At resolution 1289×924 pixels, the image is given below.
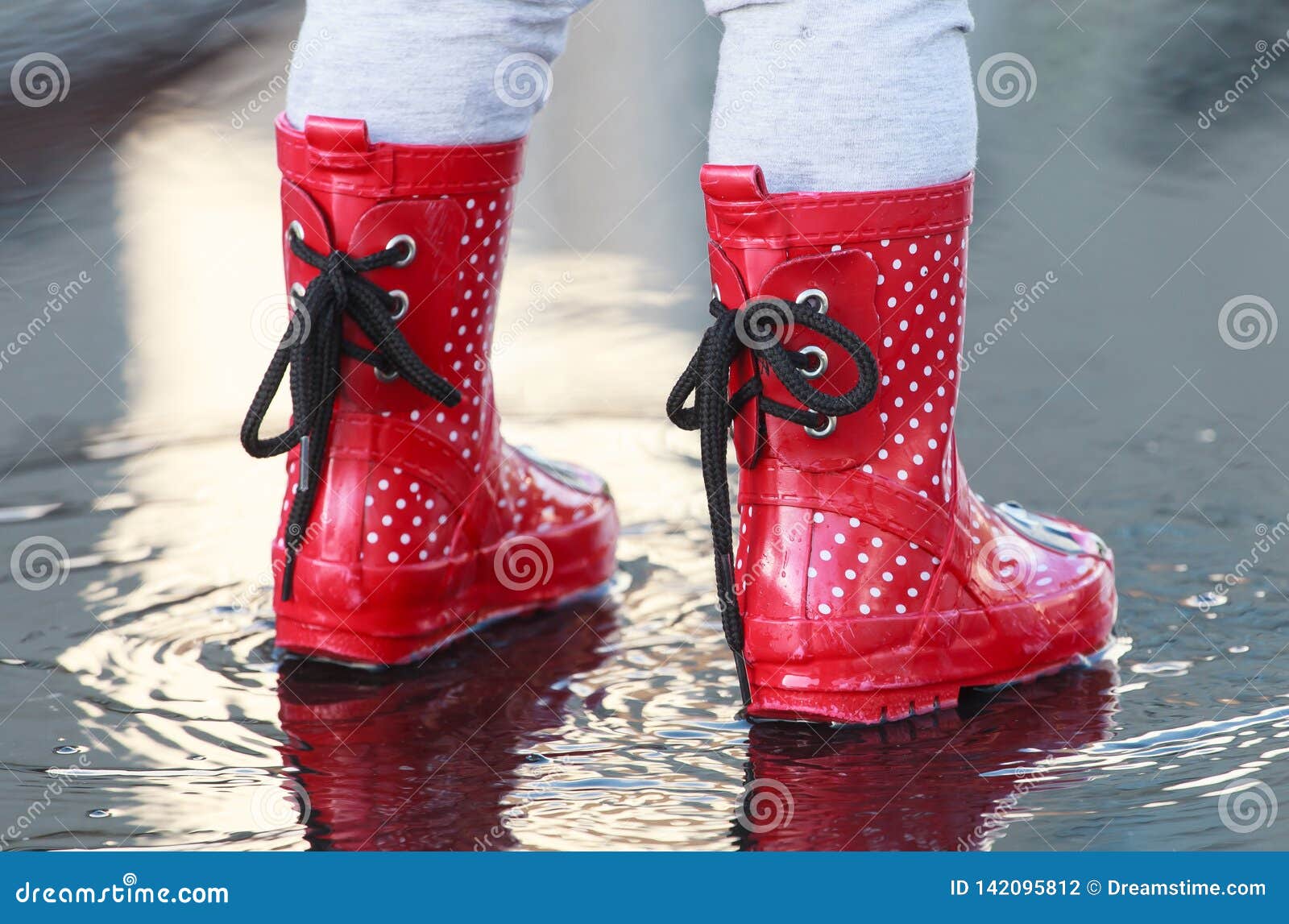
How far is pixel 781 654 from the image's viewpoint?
120cm

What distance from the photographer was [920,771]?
1.12m

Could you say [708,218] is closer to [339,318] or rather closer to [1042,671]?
[339,318]

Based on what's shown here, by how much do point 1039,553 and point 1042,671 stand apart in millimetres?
100

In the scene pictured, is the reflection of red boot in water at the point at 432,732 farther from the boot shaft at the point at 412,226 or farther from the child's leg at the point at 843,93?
the child's leg at the point at 843,93

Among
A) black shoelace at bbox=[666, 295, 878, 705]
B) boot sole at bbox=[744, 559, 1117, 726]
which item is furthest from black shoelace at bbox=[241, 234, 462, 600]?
boot sole at bbox=[744, 559, 1117, 726]

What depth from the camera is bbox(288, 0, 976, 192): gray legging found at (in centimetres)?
113

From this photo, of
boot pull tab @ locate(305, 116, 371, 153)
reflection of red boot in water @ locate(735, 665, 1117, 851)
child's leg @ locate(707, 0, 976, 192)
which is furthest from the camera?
boot pull tab @ locate(305, 116, 371, 153)

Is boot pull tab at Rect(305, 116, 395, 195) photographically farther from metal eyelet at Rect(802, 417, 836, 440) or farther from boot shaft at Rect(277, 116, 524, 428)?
metal eyelet at Rect(802, 417, 836, 440)

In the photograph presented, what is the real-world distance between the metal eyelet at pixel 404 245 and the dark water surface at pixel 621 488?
344 millimetres

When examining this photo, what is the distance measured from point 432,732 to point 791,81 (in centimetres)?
55

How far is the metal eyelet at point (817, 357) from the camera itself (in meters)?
1.17

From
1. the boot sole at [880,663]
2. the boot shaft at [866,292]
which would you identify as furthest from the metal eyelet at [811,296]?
the boot sole at [880,663]

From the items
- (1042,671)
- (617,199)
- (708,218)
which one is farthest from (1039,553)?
(617,199)

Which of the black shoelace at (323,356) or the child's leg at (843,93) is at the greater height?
the child's leg at (843,93)
